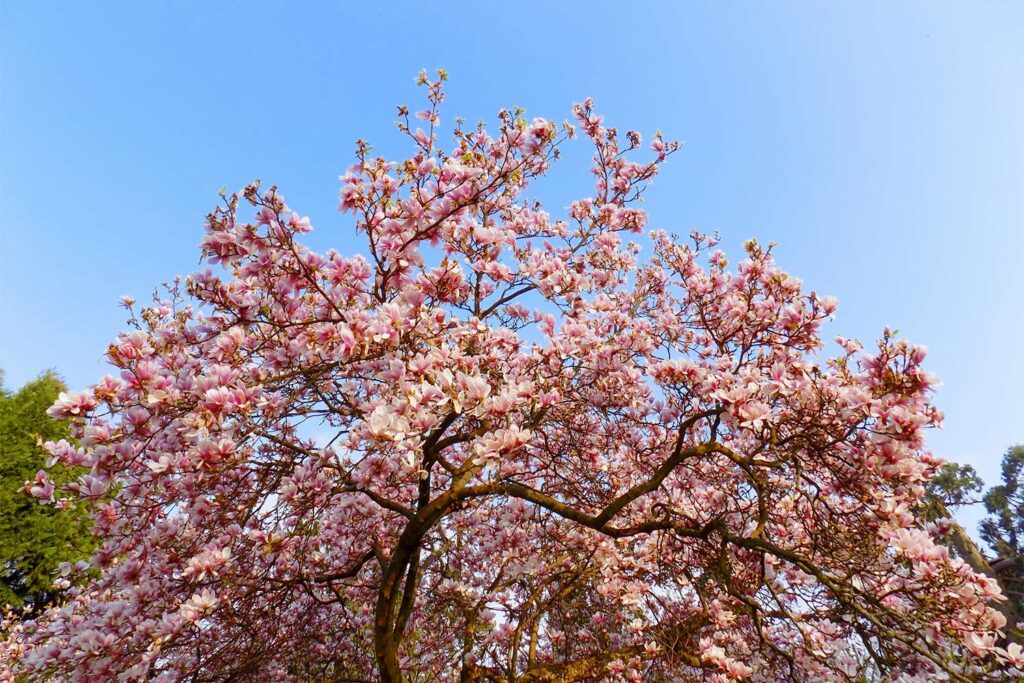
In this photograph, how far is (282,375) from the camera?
133 inches

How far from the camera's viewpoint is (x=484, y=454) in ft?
9.46

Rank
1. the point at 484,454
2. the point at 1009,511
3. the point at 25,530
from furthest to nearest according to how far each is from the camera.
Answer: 1. the point at 1009,511
2. the point at 25,530
3. the point at 484,454

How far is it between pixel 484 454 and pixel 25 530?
18165 millimetres

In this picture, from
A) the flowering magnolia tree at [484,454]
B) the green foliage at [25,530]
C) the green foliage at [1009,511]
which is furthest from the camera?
the green foliage at [1009,511]

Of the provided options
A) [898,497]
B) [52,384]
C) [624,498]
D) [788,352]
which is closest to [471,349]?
[624,498]

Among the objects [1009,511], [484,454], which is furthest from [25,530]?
[1009,511]

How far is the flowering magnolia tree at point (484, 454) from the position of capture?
311cm

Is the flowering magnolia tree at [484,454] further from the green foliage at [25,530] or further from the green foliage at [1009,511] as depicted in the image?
the green foliage at [1009,511]

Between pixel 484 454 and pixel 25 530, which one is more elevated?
pixel 25 530

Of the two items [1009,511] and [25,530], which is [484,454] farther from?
[1009,511]

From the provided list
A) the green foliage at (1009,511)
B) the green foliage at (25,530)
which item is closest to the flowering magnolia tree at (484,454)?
the green foliage at (25,530)

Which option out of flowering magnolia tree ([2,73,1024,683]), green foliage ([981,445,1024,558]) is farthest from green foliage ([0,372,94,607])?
green foliage ([981,445,1024,558])

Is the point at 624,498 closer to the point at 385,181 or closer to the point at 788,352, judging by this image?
the point at 788,352

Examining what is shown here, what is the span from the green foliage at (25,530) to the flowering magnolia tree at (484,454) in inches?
510
